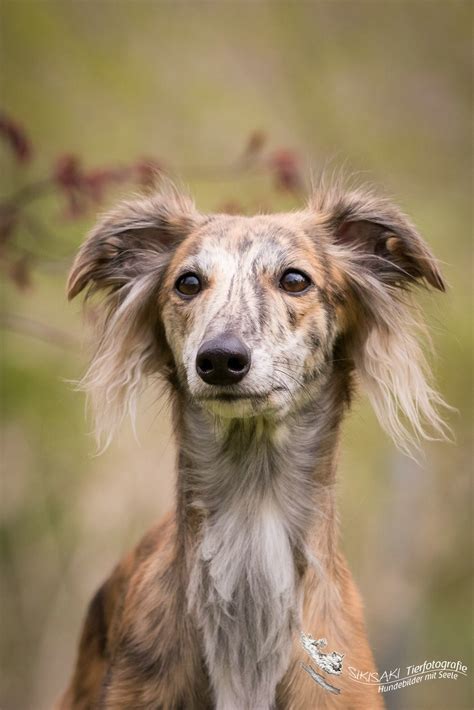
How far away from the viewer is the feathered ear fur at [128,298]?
398cm

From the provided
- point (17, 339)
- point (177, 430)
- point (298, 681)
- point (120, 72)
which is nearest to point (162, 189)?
point (177, 430)

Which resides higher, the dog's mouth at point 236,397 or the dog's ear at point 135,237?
the dog's ear at point 135,237

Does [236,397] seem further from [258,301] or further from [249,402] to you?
[258,301]

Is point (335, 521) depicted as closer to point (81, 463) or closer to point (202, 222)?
point (202, 222)

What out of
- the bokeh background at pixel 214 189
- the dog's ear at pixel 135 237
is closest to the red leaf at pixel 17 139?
the dog's ear at pixel 135 237

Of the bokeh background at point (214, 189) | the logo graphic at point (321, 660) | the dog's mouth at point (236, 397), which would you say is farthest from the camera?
the bokeh background at point (214, 189)

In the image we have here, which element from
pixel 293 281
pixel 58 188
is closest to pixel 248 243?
pixel 293 281

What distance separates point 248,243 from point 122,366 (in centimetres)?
82

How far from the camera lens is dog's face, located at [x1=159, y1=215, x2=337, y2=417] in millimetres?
3176

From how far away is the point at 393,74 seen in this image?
903 cm

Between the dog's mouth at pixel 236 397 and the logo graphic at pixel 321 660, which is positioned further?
the logo graphic at pixel 321 660

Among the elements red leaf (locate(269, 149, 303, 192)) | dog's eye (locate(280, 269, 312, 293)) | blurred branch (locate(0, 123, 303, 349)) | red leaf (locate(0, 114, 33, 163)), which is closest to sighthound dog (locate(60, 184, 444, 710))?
dog's eye (locate(280, 269, 312, 293))

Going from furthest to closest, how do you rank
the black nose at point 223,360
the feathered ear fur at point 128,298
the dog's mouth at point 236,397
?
the feathered ear fur at point 128,298
the dog's mouth at point 236,397
the black nose at point 223,360

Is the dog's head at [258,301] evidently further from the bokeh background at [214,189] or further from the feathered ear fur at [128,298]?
the bokeh background at [214,189]
